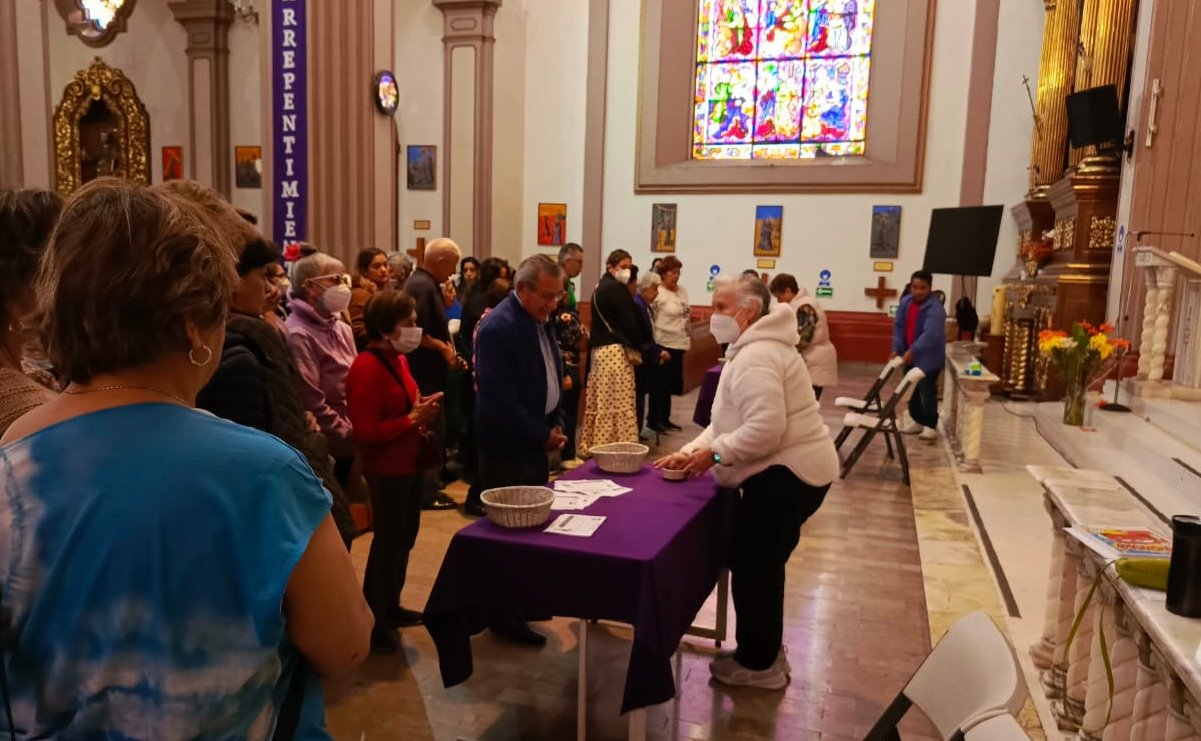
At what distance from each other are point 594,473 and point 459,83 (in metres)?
12.1

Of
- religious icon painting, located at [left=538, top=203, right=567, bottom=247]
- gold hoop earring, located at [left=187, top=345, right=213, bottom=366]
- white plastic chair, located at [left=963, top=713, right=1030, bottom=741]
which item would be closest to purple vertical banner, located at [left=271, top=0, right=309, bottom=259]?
gold hoop earring, located at [left=187, top=345, right=213, bottom=366]

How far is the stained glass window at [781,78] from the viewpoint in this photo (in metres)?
13.7

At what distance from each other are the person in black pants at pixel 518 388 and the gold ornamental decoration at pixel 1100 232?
25.5 ft

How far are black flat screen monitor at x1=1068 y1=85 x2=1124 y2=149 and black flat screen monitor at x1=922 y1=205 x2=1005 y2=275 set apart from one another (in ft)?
3.63

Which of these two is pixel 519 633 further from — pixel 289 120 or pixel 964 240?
pixel 964 240

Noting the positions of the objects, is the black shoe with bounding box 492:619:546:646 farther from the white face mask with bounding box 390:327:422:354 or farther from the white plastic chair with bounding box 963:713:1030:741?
the white plastic chair with bounding box 963:713:1030:741

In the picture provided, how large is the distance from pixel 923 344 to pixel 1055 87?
5.57 meters

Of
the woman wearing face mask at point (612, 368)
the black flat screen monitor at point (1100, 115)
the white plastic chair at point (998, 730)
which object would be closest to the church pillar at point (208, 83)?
the woman wearing face mask at point (612, 368)

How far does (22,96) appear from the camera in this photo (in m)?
4.52

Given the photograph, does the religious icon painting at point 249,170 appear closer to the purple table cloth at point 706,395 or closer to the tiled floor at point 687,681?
the purple table cloth at point 706,395

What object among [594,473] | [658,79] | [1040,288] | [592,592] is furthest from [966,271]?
[592,592]

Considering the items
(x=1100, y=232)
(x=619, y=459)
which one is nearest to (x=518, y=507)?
(x=619, y=459)

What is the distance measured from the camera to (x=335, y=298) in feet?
12.2

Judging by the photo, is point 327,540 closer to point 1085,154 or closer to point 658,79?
point 1085,154
